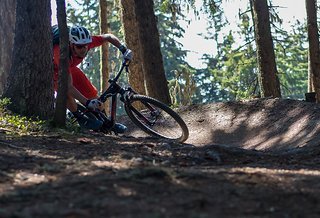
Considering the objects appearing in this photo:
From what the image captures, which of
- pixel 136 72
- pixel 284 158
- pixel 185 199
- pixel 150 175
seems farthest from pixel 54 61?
pixel 136 72

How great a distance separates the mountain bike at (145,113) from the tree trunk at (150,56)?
3897mm

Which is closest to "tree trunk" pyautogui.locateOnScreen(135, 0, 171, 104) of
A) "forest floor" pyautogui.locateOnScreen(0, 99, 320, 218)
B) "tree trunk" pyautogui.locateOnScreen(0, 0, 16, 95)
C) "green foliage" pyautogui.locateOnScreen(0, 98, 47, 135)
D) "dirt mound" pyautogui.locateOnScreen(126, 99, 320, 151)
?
"dirt mound" pyautogui.locateOnScreen(126, 99, 320, 151)

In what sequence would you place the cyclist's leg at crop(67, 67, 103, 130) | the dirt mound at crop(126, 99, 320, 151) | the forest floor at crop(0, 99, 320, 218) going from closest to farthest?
the forest floor at crop(0, 99, 320, 218)
the cyclist's leg at crop(67, 67, 103, 130)
the dirt mound at crop(126, 99, 320, 151)

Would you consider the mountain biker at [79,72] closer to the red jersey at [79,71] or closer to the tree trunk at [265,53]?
the red jersey at [79,71]

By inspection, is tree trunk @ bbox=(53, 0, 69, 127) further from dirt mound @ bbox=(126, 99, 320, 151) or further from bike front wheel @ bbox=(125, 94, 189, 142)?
dirt mound @ bbox=(126, 99, 320, 151)

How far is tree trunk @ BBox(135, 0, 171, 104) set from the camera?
1248 cm

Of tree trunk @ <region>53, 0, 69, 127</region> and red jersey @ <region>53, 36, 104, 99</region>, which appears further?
red jersey @ <region>53, 36, 104, 99</region>

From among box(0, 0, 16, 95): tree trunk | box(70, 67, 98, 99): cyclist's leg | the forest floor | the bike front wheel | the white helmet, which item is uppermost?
box(0, 0, 16, 95): tree trunk

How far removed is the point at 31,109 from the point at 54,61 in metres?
0.94

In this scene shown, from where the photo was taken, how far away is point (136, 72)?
1459cm

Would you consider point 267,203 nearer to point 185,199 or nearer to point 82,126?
point 185,199

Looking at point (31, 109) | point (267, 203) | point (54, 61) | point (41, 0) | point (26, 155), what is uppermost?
point (41, 0)

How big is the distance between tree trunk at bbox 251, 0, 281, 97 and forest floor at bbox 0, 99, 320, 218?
5616mm

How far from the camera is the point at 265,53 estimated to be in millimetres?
13070
